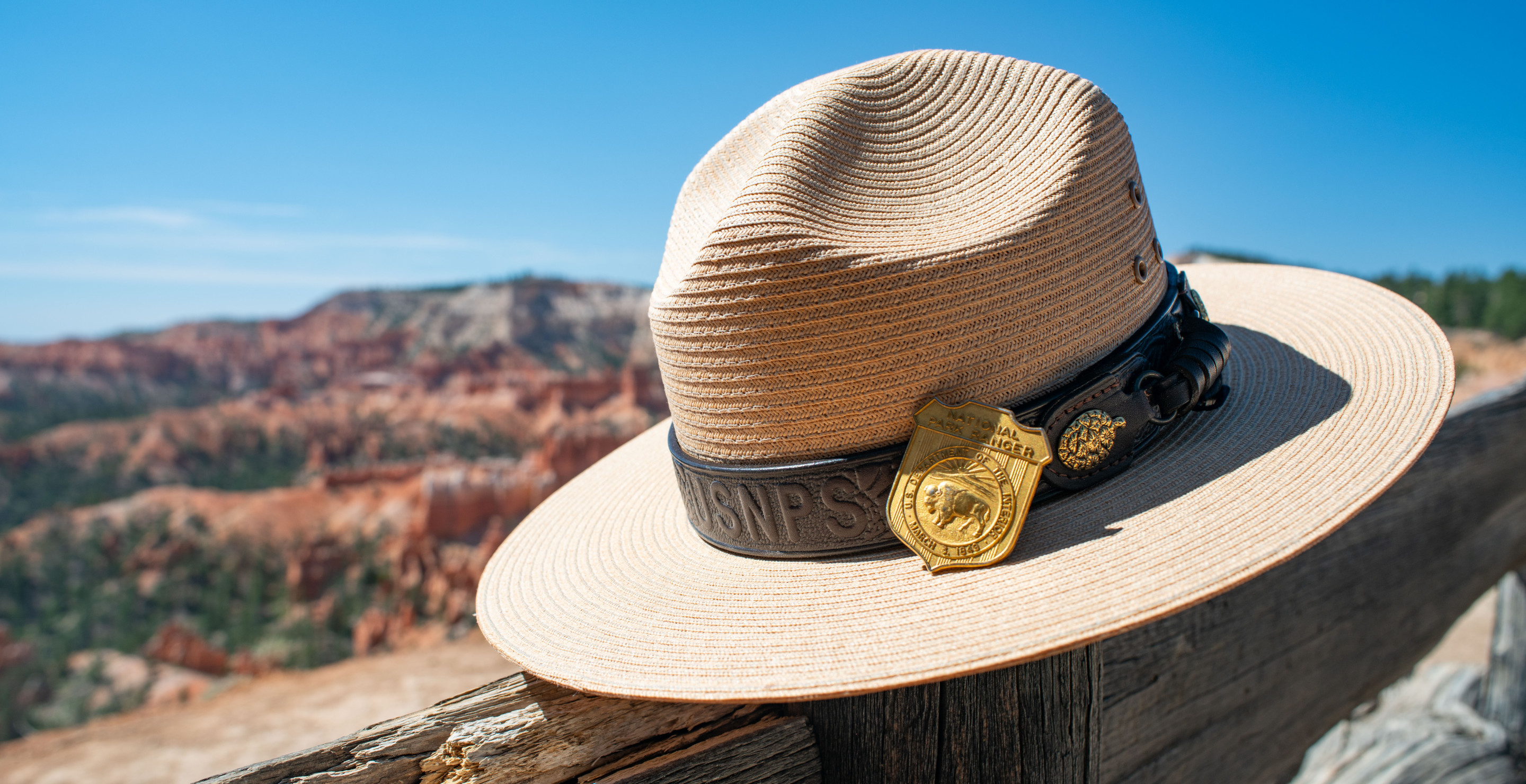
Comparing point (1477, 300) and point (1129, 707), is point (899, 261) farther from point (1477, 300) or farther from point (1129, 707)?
point (1477, 300)

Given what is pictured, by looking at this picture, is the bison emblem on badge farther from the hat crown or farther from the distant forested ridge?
the distant forested ridge

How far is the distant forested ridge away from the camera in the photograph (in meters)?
33.1

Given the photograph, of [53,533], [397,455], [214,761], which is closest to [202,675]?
[214,761]

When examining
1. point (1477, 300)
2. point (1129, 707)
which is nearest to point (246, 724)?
point (1129, 707)

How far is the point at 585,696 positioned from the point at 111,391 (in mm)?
82210

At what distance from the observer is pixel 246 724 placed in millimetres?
9156

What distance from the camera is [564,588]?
1444mm

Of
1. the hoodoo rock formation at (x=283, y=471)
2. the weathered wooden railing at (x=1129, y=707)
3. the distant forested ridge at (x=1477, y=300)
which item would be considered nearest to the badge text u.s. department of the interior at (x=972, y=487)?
the weathered wooden railing at (x=1129, y=707)

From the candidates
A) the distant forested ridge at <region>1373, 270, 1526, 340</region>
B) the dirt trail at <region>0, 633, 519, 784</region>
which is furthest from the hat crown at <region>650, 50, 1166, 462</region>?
the distant forested ridge at <region>1373, 270, 1526, 340</region>

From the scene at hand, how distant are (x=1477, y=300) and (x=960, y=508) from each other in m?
51.0

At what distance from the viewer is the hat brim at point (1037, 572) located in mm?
1013

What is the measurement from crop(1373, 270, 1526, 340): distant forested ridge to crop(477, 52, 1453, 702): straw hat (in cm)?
4070

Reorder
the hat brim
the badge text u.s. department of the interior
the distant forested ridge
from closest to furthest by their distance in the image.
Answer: the hat brim < the badge text u.s. department of the interior < the distant forested ridge

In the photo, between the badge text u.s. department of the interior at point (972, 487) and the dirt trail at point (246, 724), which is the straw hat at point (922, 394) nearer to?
the badge text u.s. department of the interior at point (972, 487)
